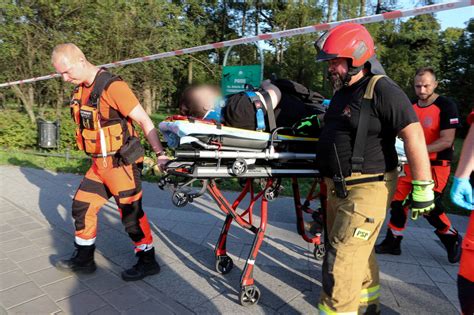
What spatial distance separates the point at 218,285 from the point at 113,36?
11.2 m

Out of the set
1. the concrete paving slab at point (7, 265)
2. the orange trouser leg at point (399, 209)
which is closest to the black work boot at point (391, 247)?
the orange trouser leg at point (399, 209)

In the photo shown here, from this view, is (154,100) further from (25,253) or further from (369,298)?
(369,298)

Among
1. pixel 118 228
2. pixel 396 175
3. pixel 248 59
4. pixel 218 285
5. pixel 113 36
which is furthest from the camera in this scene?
pixel 248 59

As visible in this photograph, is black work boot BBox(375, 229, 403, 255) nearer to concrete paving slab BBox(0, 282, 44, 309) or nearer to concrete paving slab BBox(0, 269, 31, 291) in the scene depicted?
concrete paving slab BBox(0, 282, 44, 309)

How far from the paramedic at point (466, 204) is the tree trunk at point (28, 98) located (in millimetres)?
11296

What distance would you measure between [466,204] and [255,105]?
1.49 meters

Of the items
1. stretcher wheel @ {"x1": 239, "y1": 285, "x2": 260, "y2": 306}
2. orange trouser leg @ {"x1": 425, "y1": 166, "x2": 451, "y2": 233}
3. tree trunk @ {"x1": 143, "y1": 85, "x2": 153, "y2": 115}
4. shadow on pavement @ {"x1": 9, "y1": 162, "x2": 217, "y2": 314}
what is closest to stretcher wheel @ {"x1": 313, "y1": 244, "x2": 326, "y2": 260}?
stretcher wheel @ {"x1": 239, "y1": 285, "x2": 260, "y2": 306}

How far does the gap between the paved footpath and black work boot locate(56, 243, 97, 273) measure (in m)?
0.06

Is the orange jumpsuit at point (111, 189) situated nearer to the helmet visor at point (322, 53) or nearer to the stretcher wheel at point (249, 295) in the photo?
the stretcher wheel at point (249, 295)

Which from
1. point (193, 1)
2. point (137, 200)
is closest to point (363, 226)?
point (137, 200)

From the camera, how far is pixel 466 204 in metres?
1.95

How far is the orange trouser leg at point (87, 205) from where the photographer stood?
304cm

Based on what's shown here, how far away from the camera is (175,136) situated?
2.46 metres

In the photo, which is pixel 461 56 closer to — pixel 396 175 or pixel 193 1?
pixel 193 1
